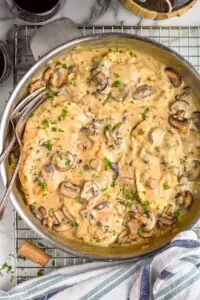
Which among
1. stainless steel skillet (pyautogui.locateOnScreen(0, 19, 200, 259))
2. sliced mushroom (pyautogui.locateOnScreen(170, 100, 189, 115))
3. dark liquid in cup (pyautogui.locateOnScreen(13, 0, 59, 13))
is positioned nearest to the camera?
stainless steel skillet (pyautogui.locateOnScreen(0, 19, 200, 259))

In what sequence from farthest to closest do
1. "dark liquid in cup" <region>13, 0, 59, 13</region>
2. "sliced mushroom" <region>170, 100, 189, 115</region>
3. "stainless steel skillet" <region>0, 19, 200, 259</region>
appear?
"dark liquid in cup" <region>13, 0, 59, 13</region>
"sliced mushroom" <region>170, 100, 189, 115</region>
"stainless steel skillet" <region>0, 19, 200, 259</region>

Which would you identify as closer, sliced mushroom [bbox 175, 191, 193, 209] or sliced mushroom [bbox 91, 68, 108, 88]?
sliced mushroom [bbox 91, 68, 108, 88]

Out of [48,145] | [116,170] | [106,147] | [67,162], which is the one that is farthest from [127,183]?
[48,145]

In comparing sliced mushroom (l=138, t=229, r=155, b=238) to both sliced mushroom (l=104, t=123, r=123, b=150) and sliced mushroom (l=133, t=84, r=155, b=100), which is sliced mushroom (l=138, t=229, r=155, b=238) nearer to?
sliced mushroom (l=104, t=123, r=123, b=150)

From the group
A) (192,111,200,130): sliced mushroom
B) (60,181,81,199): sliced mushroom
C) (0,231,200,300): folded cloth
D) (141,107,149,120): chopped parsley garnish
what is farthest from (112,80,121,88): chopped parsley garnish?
(0,231,200,300): folded cloth

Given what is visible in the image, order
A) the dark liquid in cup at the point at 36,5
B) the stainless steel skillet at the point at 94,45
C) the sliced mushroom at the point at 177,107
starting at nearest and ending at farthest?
the stainless steel skillet at the point at 94,45, the sliced mushroom at the point at 177,107, the dark liquid in cup at the point at 36,5

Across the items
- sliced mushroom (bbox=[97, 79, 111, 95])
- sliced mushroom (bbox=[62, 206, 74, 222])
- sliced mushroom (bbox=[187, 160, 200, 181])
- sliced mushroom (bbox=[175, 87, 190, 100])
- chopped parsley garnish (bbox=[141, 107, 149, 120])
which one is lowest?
sliced mushroom (bbox=[62, 206, 74, 222])

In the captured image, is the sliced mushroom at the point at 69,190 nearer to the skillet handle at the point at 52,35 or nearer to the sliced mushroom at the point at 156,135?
the sliced mushroom at the point at 156,135

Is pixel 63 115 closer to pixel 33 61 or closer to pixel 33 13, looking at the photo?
pixel 33 61

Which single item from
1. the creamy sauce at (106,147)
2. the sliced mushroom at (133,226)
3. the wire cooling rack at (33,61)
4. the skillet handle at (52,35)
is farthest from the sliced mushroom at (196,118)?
the skillet handle at (52,35)

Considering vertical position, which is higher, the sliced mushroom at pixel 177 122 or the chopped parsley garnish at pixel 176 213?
the sliced mushroom at pixel 177 122
